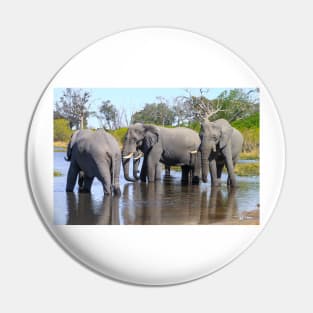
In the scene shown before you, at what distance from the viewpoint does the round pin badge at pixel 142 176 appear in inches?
244

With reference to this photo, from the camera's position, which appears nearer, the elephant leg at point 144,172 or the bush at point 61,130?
the bush at point 61,130

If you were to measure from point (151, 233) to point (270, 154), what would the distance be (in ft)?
2.75

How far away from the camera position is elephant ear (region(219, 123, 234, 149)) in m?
6.34

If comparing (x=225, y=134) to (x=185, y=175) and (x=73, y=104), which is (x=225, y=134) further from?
(x=73, y=104)

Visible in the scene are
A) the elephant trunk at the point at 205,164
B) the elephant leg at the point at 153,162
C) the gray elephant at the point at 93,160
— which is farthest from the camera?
the elephant leg at the point at 153,162

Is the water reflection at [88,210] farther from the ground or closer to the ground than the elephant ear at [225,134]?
closer to the ground

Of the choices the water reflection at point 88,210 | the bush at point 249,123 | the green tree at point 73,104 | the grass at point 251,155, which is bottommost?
the water reflection at point 88,210

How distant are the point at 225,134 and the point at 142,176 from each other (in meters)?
0.56

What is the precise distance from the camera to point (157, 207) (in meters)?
6.27

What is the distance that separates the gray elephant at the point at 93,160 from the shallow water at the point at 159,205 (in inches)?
1.9

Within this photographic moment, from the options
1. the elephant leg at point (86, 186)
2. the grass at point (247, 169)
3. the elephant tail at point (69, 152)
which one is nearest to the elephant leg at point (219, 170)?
the grass at point (247, 169)

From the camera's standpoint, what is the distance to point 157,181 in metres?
6.41

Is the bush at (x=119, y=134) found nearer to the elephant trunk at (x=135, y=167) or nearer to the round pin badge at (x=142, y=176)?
the round pin badge at (x=142, y=176)
